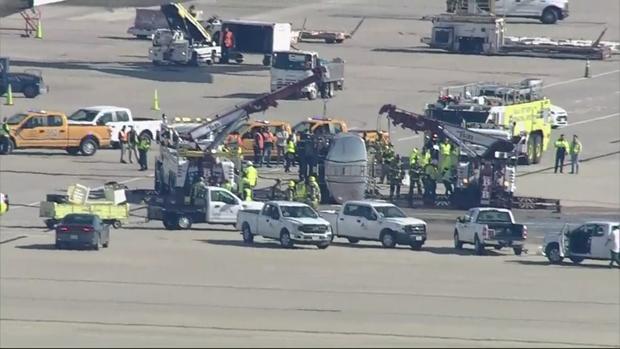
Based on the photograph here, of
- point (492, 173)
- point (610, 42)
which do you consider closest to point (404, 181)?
point (492, 173)

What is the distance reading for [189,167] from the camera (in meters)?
55.2

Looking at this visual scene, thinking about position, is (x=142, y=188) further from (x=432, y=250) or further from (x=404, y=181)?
(x=432, y=250)

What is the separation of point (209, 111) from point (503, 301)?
33860mm

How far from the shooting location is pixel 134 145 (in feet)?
209

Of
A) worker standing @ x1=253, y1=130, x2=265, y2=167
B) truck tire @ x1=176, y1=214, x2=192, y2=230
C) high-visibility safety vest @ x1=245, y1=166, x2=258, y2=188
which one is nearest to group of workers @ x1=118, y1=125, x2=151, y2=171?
worker standing @ x1=253, y1=130, x2=265, y2=167

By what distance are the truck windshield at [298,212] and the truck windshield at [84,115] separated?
17.5m

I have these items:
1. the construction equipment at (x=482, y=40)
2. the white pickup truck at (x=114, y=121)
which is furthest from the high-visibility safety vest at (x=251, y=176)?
the construction equipment at (x=482, y=40)

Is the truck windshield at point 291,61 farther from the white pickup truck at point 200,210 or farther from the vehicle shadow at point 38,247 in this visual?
the vehicle shadow at point 38,247

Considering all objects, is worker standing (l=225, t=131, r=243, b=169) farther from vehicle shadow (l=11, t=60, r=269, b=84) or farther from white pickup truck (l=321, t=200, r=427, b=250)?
vehicle shadow (l=11, t=60, r=269, b=84)

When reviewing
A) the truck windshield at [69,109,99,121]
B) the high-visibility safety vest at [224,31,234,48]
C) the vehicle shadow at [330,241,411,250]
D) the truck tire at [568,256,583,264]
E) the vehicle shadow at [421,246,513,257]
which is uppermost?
the high-visibility safety vest at [224,31,234,48]

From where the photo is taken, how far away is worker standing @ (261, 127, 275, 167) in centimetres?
6350

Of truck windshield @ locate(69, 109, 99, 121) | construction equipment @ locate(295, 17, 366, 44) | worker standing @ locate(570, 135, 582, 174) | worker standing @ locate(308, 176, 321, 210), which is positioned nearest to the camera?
worker standing @ locate(308, 176, 321, 210)

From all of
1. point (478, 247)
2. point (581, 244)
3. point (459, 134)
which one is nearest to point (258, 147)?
point (459, 134)

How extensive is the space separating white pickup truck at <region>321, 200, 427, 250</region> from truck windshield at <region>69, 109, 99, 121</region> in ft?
54.9
